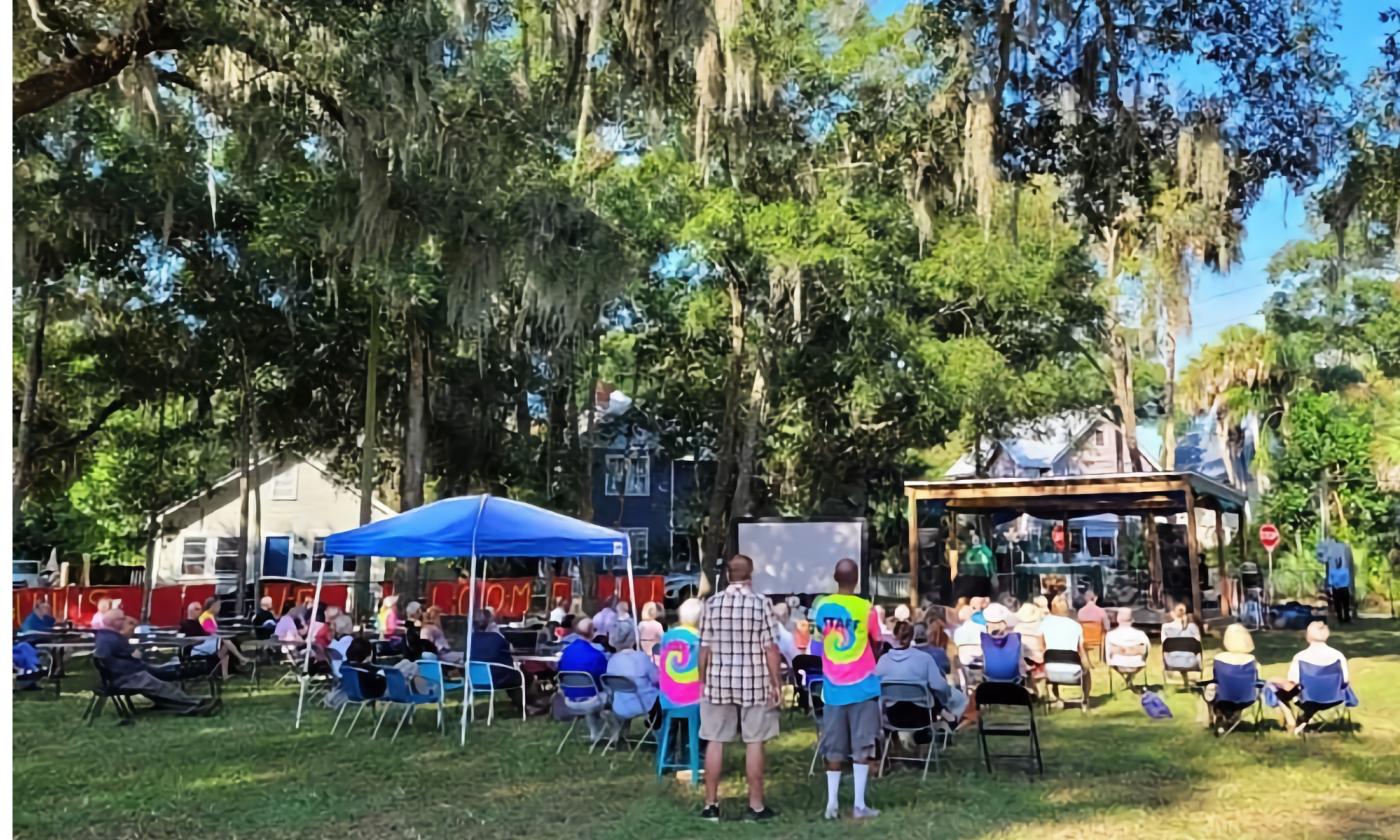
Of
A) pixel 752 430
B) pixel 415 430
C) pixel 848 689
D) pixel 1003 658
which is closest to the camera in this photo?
pixel 848 689

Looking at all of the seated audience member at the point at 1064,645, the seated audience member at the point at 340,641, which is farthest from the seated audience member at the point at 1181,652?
the seated audience member at the point at 340,641

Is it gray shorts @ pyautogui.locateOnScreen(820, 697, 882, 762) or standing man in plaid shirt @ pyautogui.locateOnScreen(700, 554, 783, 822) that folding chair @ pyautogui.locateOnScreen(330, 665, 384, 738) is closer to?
standing man in plaid shirt @ pyautogui.locateOnScreen(700, 554, 783, 822)

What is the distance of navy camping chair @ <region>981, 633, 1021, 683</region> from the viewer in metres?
8.42

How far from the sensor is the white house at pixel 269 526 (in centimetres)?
3384

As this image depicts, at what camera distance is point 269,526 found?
34.4 metres

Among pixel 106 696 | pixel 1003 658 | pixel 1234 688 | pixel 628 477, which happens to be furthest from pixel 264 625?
pixel 628 477

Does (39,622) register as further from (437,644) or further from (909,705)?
(909,705)

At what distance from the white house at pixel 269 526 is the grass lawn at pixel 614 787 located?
25.5m

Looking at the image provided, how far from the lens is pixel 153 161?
1197cm

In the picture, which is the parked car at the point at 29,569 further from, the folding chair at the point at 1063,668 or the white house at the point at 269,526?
the folding chair at the point at 1063,668

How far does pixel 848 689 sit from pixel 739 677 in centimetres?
55

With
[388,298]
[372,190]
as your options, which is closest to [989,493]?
[388,298]

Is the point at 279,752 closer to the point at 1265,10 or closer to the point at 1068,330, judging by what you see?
the point at 1265,10

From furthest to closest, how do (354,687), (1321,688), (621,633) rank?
1. (621,633)
2. (354,687)
3. (1321,688)
